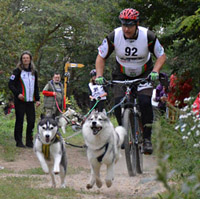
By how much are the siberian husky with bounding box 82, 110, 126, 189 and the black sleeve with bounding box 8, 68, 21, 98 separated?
4297 mm

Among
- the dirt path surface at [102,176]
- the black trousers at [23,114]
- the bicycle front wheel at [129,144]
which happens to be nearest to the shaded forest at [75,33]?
the black trousers at [23,114]

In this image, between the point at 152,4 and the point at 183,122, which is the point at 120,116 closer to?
the point at 183,122

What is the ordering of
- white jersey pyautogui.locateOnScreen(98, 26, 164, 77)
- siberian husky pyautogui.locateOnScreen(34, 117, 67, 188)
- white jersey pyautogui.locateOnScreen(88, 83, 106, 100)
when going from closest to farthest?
white jersey pyautogui.locateOnScreen(98, 26, 164, 77) → siberian husky pyautogui.locateOnScreen(34, 117, 67, 188) → white jersey pyautogui.locateOnScreen(88, 83, 106, 100)

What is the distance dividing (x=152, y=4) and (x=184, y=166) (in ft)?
20.6

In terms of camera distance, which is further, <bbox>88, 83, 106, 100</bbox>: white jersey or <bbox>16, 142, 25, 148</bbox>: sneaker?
<bbox>88, 83, 106, 100</bbox>: white jersey

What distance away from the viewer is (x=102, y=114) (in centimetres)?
570

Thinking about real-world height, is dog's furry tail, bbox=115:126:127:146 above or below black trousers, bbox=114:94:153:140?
below

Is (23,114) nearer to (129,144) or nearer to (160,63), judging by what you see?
(129,144)

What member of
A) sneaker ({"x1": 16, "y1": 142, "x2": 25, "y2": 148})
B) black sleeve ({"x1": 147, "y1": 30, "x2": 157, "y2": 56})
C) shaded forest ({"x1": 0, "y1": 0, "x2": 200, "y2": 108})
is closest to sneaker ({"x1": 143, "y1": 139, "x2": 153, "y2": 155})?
black sleeve ({"x1": 147, "y1": 30, "x2": 157, "y2": 56})

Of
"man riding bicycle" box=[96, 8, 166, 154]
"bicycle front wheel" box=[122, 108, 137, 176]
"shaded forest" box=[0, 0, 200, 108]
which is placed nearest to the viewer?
"man riding bicycle" box=[96, 8, 166, 154]

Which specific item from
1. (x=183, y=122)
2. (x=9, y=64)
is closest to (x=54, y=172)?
(x=183, y=122)

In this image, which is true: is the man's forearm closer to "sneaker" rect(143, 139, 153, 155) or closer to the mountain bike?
the mountain bike

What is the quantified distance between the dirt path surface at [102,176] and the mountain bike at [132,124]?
228 mm

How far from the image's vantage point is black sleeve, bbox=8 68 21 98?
9617mm
